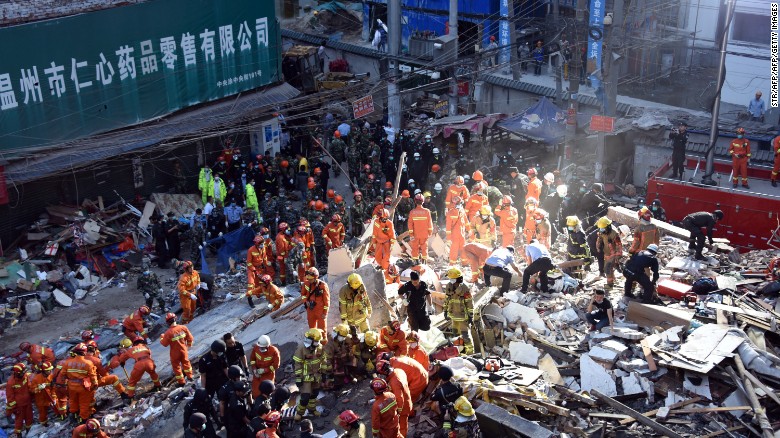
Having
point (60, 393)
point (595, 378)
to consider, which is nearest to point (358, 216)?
point (60, 393)

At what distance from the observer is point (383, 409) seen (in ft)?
38.0

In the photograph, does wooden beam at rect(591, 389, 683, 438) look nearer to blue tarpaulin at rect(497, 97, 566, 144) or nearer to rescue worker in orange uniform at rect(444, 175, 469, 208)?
rescue worker in orange uniform at rect(444, 175, 469, 208)

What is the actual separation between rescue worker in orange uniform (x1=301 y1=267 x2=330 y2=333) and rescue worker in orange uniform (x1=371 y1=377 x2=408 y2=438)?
10.1 ft

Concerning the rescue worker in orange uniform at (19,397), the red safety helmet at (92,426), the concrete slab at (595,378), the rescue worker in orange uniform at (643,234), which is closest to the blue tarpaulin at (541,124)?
the rescue worker in orange uniform at (643,234)

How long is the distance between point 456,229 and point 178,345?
7151 mm

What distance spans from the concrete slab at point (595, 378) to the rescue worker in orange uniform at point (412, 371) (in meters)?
2.62

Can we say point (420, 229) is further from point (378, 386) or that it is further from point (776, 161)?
point (776, 161)

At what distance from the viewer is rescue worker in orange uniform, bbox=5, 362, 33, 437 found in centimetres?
1433

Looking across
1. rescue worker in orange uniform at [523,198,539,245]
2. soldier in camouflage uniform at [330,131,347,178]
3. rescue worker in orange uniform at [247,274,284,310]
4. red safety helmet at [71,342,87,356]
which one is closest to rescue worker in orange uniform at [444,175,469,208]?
rescue worker in orange uniform at [523,198,539,245]

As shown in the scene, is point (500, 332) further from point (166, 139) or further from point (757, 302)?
point (166, 139)

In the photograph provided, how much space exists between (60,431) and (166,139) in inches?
418

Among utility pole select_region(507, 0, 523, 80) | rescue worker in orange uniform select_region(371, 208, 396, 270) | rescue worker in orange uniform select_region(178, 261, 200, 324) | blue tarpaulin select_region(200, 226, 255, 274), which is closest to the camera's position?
rescue worker in orange uniform select_region(178, 261, 200, 324)

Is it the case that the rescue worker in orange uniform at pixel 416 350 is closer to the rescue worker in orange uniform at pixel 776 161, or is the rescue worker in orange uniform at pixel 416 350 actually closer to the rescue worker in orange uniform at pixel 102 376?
the rescue worker in orange uniform at pixel 102 376

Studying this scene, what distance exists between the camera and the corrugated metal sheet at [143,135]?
20.5 m
